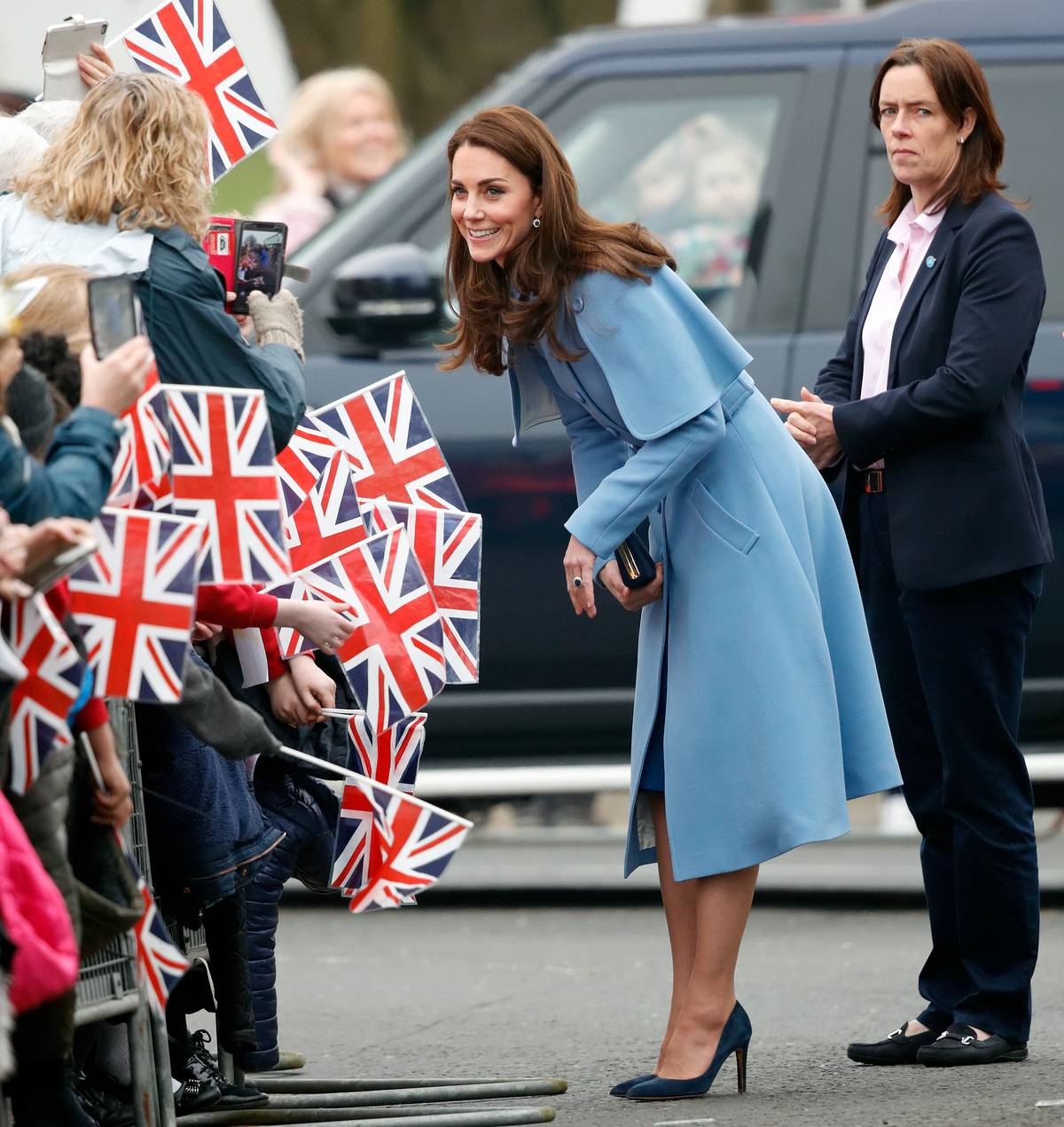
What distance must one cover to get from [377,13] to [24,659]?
13393 mm

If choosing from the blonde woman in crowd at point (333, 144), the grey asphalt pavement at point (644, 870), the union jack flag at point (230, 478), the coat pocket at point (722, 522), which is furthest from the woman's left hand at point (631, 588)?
the blonde woman in crowd at point (333, 144)

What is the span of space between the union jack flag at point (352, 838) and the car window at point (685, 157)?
2.74m

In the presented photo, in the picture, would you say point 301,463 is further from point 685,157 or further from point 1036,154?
point 1036,154

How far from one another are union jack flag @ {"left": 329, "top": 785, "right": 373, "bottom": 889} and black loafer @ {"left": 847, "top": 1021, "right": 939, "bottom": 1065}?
1.12 meters

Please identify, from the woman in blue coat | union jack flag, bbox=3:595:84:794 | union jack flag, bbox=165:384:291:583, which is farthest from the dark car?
union jack flag, bbox=3:595:84:794

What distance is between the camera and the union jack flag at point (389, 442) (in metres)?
4.30

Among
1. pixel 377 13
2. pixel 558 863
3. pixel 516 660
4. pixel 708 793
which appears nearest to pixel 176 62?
pixel 708 793

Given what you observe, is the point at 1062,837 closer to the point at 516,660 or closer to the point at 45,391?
the point at 516,660

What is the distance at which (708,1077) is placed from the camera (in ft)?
13.5

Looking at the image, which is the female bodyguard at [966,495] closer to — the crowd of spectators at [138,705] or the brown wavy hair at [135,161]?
the crowd of spectators at [138,705]

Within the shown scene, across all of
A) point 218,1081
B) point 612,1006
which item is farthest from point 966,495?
point 218,1081

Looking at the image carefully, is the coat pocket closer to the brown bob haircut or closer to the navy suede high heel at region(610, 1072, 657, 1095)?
the brown bob haircut

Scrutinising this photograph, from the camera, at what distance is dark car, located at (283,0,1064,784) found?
630 centimetres

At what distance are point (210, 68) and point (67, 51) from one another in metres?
0.27
